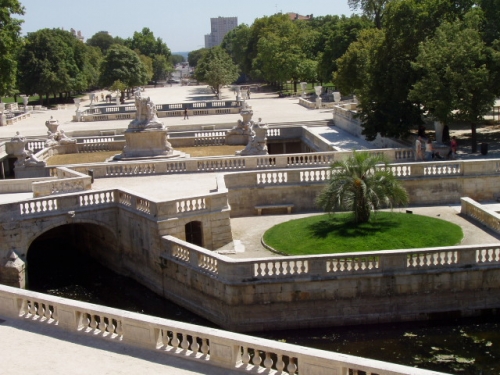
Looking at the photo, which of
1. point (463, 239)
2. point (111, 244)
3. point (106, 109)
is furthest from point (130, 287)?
point (106, 109)

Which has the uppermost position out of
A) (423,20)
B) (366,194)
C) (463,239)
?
(423,20)

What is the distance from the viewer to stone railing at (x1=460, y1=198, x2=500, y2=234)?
2086 centimetres

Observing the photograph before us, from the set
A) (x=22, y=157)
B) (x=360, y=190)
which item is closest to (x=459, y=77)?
(x=360, y=190)

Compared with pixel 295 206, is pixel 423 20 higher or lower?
higher

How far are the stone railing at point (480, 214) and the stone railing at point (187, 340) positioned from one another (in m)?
11.2

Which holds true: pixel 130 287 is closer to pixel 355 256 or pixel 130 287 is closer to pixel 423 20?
pixel 355 256

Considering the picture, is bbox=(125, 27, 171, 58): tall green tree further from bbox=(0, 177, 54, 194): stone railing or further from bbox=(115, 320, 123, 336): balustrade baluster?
bbox=(115, 320, 123, 336): balustrade baluster

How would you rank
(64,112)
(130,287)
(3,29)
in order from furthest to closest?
(64,112) → (3,29) → (130,287)

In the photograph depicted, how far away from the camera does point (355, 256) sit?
18047 mm

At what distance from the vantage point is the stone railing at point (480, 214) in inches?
821

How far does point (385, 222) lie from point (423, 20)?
1722 centimetres

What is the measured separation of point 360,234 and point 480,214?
14.1 feet

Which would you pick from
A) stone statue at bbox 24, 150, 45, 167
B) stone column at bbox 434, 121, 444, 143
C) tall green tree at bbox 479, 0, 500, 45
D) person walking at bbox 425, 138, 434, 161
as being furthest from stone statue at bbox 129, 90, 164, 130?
tall green tree at bbox 479, 0, 500, 45

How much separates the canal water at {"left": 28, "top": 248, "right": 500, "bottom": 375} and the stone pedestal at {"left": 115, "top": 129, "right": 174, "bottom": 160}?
1106 centimetres
